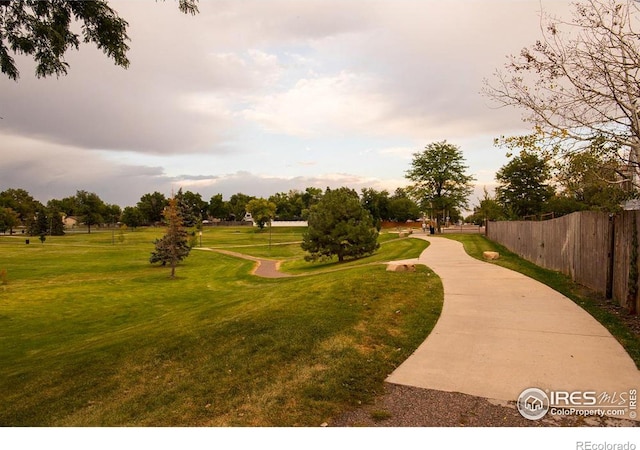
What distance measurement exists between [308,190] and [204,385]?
12384 cm

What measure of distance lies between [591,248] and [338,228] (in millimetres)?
17372

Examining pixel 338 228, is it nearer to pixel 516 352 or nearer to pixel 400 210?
pixel 516 352

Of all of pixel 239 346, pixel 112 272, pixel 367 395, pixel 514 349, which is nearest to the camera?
pixel 367 395

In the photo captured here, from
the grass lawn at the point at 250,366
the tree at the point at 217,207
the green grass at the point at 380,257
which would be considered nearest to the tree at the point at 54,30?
the grass lawn at the point at 250,366

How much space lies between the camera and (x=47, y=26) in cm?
606

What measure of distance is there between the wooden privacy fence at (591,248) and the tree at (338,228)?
12025 millimetres

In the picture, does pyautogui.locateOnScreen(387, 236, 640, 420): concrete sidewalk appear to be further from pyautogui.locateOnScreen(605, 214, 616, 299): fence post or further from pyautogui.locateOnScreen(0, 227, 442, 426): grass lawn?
pyautogui.locateOnScreen(605, 214, 616, 299): fence post

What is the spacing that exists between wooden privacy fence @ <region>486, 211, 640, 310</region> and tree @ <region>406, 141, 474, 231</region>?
29873mm

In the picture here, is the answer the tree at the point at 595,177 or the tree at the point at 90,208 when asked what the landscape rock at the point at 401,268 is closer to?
the tree at the point at 595,177

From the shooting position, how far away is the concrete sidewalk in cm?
459

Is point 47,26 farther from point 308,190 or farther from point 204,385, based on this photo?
point 308,190

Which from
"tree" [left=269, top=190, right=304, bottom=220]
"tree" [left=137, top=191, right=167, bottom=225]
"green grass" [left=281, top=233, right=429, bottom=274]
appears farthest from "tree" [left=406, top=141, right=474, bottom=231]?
"tree" [left=137, top=191, right=167, bottom=225]

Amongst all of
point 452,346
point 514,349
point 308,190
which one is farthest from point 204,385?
point 308,190

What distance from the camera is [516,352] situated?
561cm
